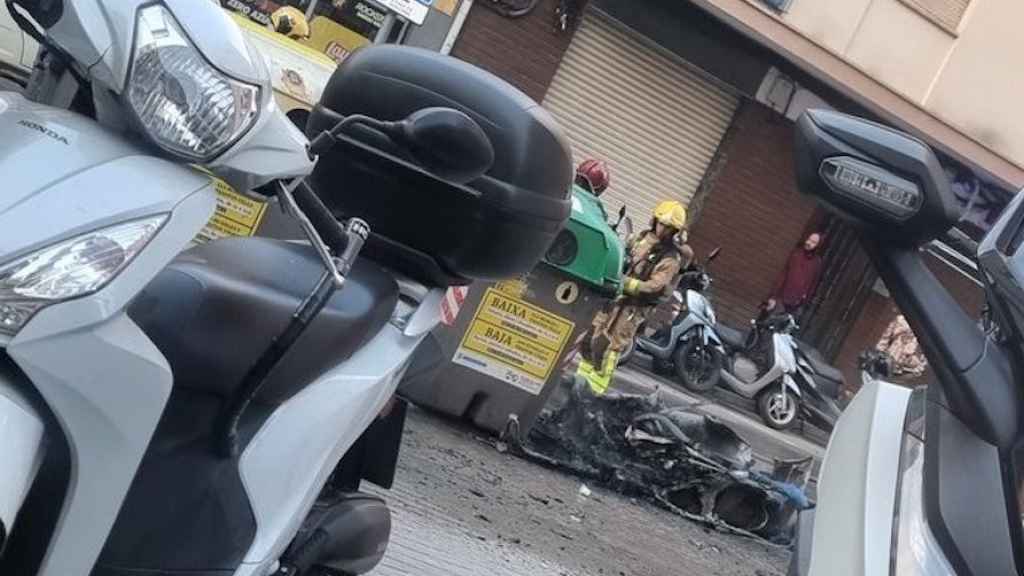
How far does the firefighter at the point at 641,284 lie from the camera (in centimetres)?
985

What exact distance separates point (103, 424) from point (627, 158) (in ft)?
47.5

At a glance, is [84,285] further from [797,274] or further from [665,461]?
[797,274]

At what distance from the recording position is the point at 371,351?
2.78m

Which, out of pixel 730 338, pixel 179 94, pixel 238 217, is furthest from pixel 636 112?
pixel 179 94

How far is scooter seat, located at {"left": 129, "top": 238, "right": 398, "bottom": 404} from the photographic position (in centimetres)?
230

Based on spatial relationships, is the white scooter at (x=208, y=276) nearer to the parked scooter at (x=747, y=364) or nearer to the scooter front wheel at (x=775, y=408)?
the parked scooter at (x=747, y=364)

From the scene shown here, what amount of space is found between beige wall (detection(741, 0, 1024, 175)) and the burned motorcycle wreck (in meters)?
9.74

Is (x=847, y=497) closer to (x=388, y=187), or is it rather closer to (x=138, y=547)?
(x=138, y=547)

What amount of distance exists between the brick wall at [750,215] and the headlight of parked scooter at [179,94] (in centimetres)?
1455

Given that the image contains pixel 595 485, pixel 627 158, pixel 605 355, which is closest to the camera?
pixel 595 485

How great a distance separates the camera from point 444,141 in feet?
7.55

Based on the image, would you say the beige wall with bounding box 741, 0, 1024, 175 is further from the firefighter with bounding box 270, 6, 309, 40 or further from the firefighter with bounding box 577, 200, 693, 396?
the firefighter with bounding box 270, 6, 309, 40

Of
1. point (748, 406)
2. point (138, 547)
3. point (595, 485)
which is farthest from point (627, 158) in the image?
point (138, 547)

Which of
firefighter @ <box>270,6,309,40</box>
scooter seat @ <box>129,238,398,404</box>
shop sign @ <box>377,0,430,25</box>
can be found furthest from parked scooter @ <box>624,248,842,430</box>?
scooter seat @ <box>129,238,398,404</box>
